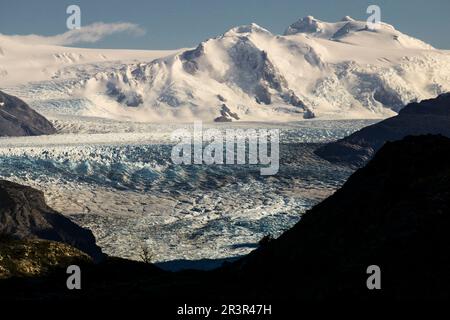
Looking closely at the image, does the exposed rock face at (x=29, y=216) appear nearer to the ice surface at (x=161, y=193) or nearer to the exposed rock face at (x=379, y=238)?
the ice surface at (x=161, y=193)

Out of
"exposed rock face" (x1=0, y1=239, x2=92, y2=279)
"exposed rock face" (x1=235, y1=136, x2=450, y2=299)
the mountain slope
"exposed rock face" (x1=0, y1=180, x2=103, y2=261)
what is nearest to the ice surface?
"exposed rock face" (x1=0, y1=180, x2=103, y2=261)

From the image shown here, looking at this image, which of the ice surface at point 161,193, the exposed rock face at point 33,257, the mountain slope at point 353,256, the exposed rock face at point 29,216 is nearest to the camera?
the mountain slope at point 353,256

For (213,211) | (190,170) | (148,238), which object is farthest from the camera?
(190,170)

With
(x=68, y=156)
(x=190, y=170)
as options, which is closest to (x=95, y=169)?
(x=68, y=156)

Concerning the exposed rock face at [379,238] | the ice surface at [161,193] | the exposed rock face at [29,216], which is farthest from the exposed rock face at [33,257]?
the exposed rock face at [29,216]

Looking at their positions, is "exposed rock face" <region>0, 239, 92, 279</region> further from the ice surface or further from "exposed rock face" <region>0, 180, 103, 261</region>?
"exposed rock face" <region>0, 180, 103, 261</region>

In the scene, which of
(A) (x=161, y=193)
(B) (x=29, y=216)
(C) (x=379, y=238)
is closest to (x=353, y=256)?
(C) (x=379, y=238)
